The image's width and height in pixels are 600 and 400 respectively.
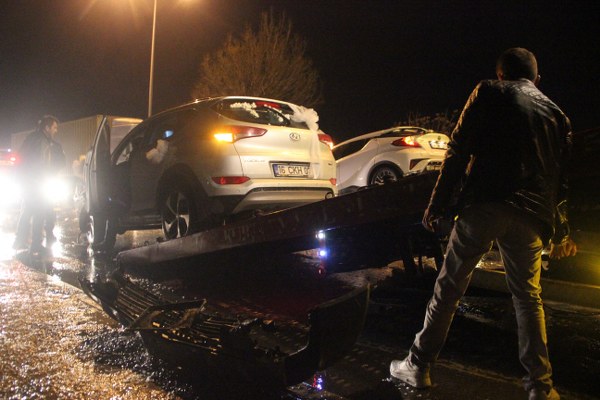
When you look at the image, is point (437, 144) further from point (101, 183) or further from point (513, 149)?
point (513, 149)

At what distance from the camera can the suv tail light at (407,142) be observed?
8594mm

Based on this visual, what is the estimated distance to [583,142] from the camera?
8.61 feet

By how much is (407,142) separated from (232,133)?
510 cm

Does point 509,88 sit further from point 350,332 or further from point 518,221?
point 350,332

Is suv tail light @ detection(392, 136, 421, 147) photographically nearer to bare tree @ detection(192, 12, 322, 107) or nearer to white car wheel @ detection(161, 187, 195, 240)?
white car wheel @ detection(161, 187, 195, 240)

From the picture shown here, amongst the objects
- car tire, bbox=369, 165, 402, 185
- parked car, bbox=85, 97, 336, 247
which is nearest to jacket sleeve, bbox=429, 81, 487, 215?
parked car, bbox=85, 97, 336, 247

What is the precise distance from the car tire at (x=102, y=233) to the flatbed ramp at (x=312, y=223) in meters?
1.68

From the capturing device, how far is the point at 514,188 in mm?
2145

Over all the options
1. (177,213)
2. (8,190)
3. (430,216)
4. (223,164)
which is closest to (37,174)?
(177,213)

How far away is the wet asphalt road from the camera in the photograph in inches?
99.0

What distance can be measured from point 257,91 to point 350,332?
1929 centimetres

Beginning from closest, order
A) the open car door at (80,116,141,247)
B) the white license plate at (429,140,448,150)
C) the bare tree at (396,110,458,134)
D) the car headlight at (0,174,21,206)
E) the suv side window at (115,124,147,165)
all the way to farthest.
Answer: the suv side window at (115,124,147,165)
the open car door at (80,116,141,247)
the white license plate at (429,140,448,150)
the car headlight at (0,174,21,206)
the bare tree at (396,110,458,134)

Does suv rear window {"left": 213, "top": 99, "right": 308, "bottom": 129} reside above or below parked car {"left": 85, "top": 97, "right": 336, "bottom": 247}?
above

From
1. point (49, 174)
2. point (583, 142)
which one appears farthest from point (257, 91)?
point (583, 142)
